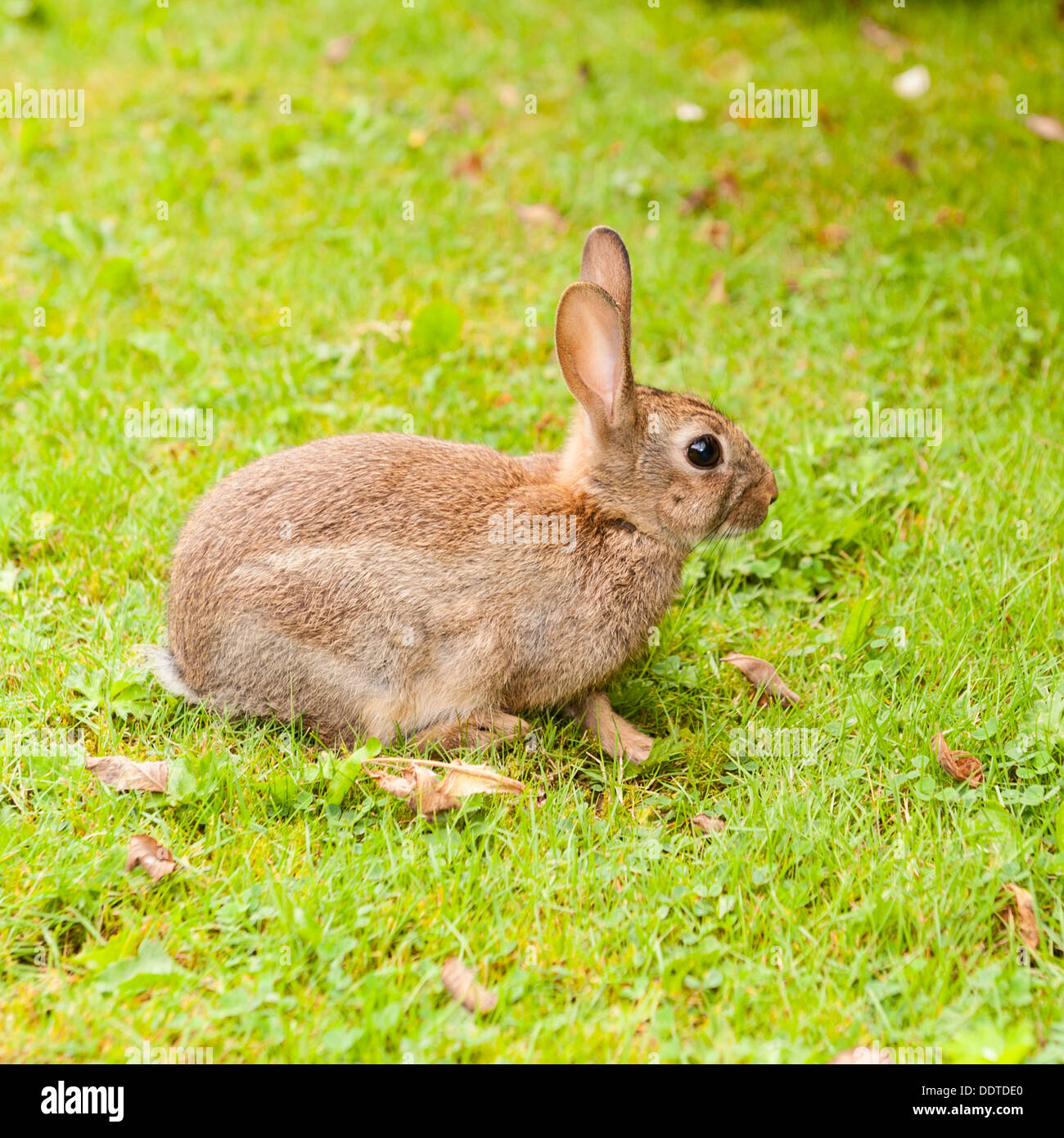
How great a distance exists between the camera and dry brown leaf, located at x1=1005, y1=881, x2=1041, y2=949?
11.0 ft

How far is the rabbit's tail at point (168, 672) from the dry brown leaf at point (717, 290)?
3.69 meters

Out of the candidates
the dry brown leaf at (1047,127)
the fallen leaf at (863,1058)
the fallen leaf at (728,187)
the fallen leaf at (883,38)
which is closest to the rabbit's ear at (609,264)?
the fallen leaf at (863,1058)

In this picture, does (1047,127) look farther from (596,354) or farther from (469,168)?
(596,354)

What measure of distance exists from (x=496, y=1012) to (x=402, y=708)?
1287 mm

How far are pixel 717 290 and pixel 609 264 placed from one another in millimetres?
2239

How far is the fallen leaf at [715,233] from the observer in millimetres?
6988

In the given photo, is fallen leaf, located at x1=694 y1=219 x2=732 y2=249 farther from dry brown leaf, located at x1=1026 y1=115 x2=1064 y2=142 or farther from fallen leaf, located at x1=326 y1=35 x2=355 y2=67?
fallen leaf, located at x1=326 y1=35 x2=355 y2=67

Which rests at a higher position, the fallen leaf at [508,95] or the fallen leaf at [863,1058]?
the fallen leaf at [508,95]

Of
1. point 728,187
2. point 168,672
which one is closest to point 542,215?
point 728,187

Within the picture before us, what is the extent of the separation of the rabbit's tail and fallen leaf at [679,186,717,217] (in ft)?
14.7

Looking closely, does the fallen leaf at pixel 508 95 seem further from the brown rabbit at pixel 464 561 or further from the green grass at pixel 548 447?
the brown rabbit at pixel 464 561

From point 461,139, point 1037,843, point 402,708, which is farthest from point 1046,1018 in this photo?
point 461,139

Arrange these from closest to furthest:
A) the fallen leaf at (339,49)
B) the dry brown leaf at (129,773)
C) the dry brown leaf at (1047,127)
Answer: the dry brown leaf at (129,773) < the dry brown leaf at (1047,127) < the fallen leaf at (339,49)

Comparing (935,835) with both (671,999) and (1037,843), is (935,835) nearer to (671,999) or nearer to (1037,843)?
(1037,843)
